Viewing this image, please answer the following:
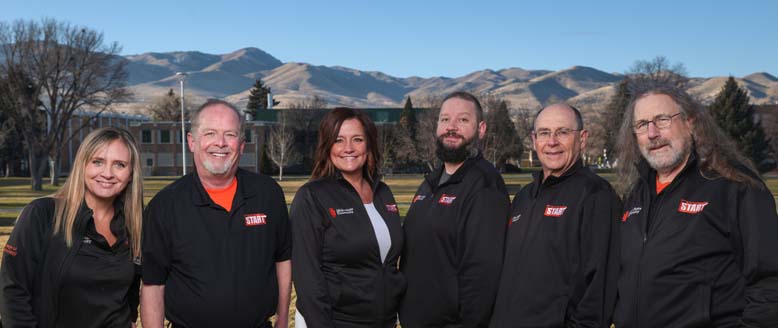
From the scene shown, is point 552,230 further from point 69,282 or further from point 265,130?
point 265,130

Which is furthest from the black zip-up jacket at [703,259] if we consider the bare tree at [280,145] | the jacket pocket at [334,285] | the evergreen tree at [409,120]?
the evergreen tree at [409,120]

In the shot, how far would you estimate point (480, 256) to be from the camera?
4.45m

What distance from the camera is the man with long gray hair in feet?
11.7

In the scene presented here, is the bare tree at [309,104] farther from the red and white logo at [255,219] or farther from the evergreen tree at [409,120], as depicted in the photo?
the red and white logo at [255,219]

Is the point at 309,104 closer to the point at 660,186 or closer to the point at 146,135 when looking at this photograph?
the point at 146,135

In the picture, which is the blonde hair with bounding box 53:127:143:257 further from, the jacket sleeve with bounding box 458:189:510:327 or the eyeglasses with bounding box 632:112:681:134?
the eyeglasses with bounding box 632:112:681:134

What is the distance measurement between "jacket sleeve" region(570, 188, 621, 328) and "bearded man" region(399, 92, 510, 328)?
0.61 metres

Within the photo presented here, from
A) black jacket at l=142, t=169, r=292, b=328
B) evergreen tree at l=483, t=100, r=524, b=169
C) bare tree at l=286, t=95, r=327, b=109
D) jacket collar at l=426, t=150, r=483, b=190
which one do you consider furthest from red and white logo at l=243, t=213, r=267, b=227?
bare tree at l=286, t=95, r=327, b=109

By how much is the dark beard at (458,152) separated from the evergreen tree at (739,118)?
58167 millimetres

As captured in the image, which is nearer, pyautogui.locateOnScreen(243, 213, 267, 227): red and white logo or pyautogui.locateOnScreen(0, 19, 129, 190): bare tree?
pyautogui.locateOnScreen(243, 213, 267, 227): red and white logo

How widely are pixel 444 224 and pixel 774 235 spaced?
198 centimetres

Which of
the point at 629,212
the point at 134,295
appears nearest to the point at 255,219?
the point at 134,295

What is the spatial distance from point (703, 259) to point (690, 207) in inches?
11.9

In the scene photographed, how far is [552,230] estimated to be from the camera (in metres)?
4.20
